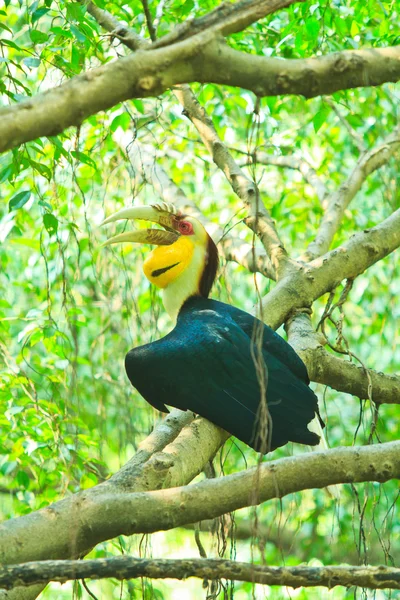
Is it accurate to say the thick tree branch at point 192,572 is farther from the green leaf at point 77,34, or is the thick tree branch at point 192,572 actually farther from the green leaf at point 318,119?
the green leaf at point 318,119

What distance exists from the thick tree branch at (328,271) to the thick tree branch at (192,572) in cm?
186

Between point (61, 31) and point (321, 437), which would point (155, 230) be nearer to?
point (61, 31)

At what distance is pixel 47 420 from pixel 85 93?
2453 mm

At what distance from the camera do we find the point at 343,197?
4352 millimetres

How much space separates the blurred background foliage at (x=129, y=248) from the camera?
316 cm

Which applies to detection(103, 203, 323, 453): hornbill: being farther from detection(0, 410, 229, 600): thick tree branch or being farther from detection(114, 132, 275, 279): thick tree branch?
detection(114, 132, 275, 279): thick tree branch

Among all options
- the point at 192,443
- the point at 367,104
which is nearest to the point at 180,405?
the point at 192,443

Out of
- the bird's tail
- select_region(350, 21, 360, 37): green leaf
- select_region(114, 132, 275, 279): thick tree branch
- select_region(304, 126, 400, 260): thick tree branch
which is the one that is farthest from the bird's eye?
select_region(350, 21, 360, 37): green leaf

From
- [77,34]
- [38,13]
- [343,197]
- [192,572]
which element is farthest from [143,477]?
[343,197]

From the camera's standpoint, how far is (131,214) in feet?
11.5

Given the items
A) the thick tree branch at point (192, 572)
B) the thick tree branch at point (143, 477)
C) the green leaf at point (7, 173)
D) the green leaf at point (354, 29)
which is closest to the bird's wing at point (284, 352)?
the thick tree branch at point (143, 477)

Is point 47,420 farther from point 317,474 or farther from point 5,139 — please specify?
point 5,139

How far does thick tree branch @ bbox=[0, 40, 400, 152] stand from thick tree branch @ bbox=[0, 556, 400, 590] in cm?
79

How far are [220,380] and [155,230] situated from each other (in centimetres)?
98
